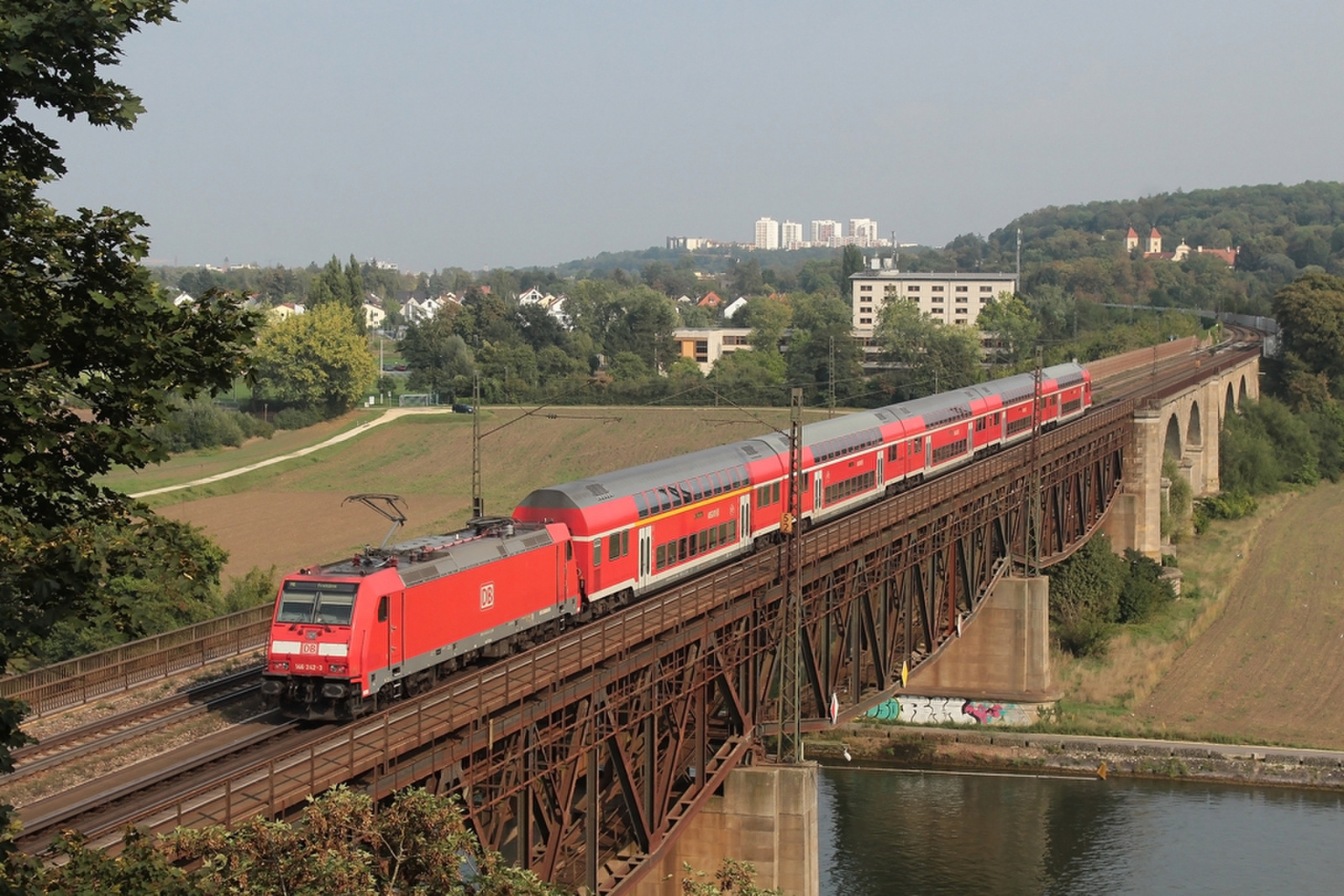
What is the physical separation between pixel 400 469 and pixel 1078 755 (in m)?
70.0

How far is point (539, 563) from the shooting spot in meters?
33.8

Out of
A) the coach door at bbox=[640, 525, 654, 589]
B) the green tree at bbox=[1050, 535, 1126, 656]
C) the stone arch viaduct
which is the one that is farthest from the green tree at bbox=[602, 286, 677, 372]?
the coach door at bbox=[640, 525, 654, 589]

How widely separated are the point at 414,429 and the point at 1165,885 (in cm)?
9179

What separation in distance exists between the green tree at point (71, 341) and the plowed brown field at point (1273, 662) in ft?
192

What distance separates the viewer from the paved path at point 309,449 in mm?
101000

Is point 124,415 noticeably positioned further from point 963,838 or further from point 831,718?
point 963,838

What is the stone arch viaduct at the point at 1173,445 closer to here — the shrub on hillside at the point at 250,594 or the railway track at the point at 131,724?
the shrub on hillside at the point at 250,594

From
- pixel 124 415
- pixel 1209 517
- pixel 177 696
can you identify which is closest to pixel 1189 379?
pixel 1209 517

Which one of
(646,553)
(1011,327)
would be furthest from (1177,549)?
(1011,327)

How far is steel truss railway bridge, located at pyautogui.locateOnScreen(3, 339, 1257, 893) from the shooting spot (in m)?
24.2

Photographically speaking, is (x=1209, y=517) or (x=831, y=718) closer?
(x=831, y=718)

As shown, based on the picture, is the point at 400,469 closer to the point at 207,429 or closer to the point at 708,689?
the point at 207,429

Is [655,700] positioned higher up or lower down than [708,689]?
higher up

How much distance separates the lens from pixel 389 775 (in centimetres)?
2314
